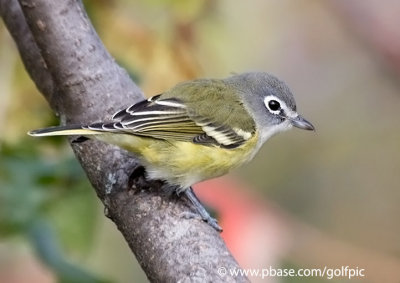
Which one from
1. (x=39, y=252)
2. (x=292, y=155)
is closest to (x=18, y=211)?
(x=39, y=252)

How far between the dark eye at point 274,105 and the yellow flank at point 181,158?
412mm

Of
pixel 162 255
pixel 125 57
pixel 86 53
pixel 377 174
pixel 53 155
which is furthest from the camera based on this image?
pixel 377 174

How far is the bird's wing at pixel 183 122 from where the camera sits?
9.43 feet

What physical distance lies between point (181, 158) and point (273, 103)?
0.76 meters

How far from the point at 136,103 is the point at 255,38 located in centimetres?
434

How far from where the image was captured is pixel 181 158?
3.05 m

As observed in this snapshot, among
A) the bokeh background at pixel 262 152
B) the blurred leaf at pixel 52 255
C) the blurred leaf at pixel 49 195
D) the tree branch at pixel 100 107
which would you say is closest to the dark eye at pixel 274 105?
the bokeh background at pixel 262 152

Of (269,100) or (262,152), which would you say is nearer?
(269,100)

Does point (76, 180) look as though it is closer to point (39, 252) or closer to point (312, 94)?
point (39, 252)

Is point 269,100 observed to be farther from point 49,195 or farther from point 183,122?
point 49,195

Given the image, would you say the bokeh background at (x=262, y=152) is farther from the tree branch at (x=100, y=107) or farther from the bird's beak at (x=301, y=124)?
the bird's beak at (x=301, y=124)

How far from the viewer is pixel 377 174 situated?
6.84m

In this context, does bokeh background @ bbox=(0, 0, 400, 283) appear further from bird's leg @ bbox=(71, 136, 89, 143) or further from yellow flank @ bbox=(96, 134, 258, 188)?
bird's leg @ bbox=(71, 136, 89, 143)

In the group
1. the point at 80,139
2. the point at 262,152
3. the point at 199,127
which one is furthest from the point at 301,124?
the point at 262,152
